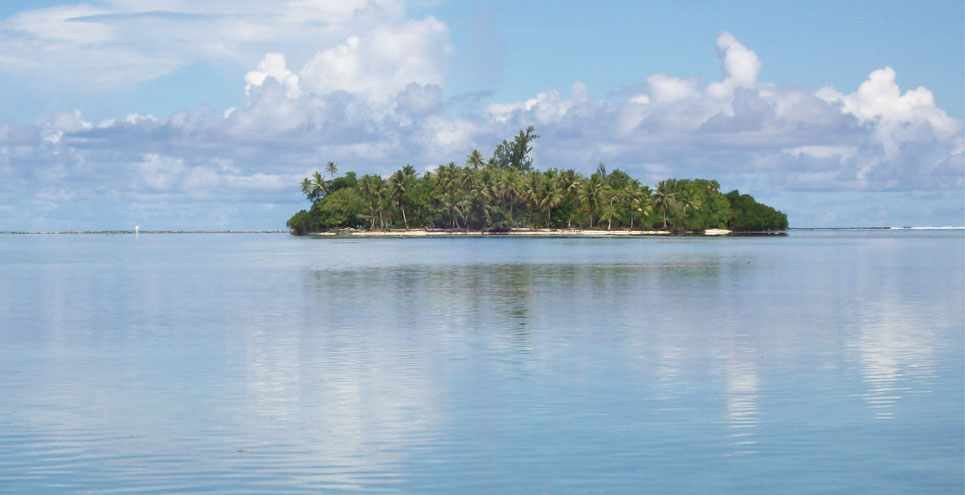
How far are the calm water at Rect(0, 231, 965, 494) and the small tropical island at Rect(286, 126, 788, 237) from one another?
137 meters

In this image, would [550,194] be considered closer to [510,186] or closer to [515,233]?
[510,186]

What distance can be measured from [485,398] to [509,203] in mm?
162372

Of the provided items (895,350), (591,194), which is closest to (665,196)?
(591,194)

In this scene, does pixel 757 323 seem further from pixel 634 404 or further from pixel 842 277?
pixel 842 277

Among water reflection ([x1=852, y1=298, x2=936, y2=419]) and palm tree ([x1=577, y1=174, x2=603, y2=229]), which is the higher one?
palm tree ([x1=577, y1=174, x2=603, y2=229])

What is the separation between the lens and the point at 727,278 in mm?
47906

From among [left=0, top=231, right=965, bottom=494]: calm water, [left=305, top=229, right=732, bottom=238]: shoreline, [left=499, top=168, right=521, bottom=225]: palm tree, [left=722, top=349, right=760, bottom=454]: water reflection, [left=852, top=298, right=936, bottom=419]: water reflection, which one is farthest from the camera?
[left=305, top=229, right=732, bottom=238]: shoreline

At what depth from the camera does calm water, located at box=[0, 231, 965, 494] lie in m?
10.4

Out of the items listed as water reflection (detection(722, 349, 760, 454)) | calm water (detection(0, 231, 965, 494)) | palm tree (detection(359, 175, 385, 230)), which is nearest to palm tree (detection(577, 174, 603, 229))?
palm tree (detection(359, 175, 385, 230))

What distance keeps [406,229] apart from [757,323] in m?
161

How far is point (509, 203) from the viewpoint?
17662 cm

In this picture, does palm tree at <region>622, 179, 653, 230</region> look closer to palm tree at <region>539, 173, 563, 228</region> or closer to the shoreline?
the shoreline

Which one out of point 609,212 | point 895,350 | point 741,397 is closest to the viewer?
point 741,397

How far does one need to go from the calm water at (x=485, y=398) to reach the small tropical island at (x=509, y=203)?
137164mm
